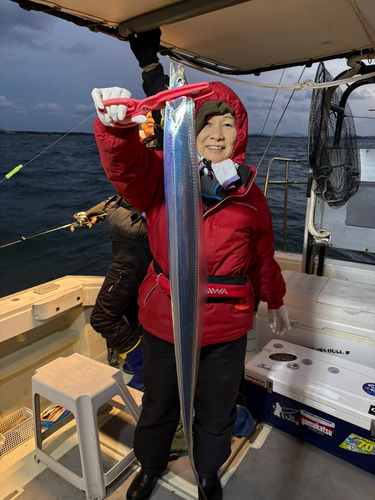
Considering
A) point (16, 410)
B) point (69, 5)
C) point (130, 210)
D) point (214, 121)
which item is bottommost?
point (16, 410)

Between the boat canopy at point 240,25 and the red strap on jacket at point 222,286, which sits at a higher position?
the boat canopy at point 240,25

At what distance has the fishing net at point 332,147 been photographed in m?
2.59

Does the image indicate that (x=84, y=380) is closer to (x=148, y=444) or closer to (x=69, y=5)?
(x=148, y=444)

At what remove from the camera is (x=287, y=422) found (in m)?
2.05

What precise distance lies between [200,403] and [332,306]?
1.30 m

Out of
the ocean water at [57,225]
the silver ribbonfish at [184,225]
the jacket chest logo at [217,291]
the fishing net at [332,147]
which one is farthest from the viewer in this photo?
the ocean water at [57,225]

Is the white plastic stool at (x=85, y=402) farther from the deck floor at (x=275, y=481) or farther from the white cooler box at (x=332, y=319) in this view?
A: the white cooler box at (x=332, y=319)

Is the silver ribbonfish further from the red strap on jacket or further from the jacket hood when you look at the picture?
the jacket hood

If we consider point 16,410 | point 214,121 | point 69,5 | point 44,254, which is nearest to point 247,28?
point 69,5

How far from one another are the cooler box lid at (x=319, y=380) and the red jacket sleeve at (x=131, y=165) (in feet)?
4.39

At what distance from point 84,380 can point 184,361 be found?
45.4 inches

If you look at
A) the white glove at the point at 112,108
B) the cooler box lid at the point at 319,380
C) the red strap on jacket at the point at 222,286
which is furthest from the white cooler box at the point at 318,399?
the white glove at the point at 112,108

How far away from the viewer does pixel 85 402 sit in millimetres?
1642

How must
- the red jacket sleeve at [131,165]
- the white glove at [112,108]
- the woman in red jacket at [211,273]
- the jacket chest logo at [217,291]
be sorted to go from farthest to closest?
the jacket chest logo at [217,291]
the woman in red jacket at [211,273]
the red jacket sleeve at [131,165]
the white glove at [112,108]
